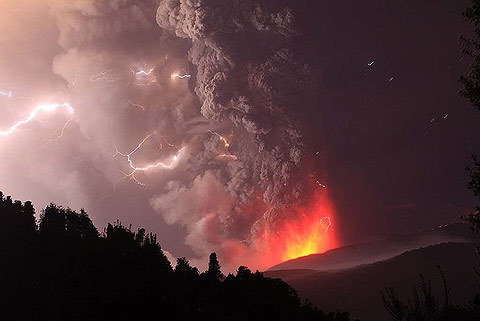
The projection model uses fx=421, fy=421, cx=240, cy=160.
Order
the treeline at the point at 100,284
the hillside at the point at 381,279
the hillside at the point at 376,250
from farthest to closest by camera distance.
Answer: the hillside at the point at 376,250
the hillside at the point at 381,279
the treeline at the point at 100,284

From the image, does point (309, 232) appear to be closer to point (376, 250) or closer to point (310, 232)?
point (310, 232)

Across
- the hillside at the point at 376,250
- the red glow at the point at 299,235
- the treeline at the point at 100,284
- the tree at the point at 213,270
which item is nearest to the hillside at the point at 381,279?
the hillside at the point at 376,250

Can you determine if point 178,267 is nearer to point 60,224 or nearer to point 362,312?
point 60,224

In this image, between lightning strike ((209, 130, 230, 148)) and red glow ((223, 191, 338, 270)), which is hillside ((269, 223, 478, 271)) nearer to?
red glow ((223, 191, 338, 270))

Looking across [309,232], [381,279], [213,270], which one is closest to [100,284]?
[213,270]

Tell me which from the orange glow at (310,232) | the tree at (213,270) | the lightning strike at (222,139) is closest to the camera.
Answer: the tree at (213,270)

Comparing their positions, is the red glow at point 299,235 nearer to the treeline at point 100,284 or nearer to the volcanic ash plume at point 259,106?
the volcanic ash plume at point 259,106
